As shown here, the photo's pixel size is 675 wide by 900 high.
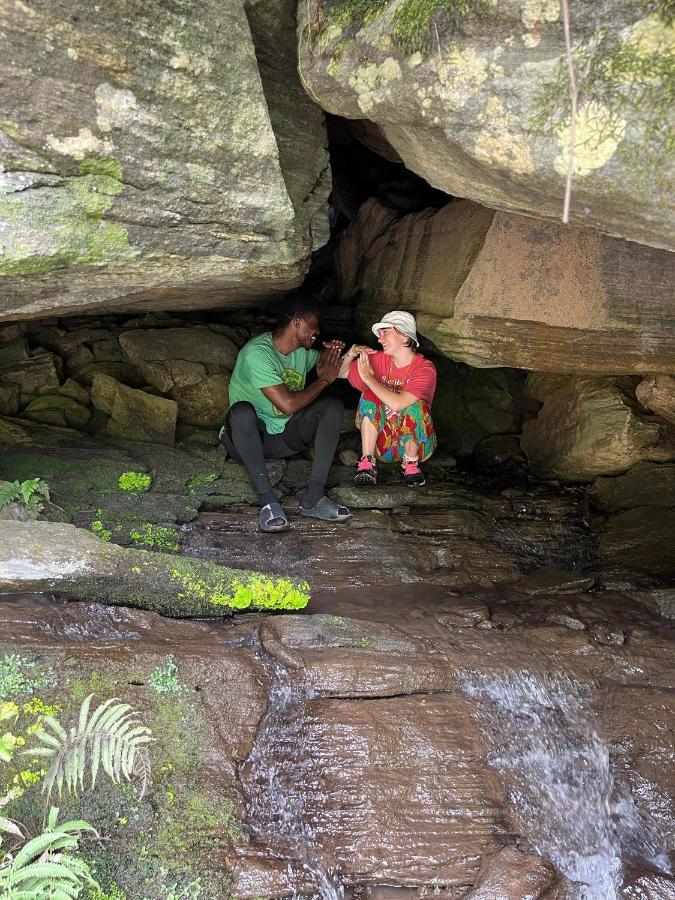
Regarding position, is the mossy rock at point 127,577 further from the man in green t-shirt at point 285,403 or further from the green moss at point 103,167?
the green moss at point 103,167

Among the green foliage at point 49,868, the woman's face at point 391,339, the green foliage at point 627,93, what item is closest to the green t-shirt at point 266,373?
the woman's face at point 391,339

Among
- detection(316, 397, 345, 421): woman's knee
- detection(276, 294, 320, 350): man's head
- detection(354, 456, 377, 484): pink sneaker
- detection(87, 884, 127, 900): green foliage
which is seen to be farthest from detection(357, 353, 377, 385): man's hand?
detection(87, 884, 127, 900): green foliage

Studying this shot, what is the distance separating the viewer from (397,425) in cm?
796

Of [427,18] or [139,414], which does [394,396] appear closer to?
[139,414]

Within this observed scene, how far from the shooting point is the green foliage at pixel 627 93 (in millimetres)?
3238

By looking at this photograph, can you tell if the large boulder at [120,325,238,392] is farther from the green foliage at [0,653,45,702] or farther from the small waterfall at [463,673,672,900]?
the small waterfall at [463,673,672,900]

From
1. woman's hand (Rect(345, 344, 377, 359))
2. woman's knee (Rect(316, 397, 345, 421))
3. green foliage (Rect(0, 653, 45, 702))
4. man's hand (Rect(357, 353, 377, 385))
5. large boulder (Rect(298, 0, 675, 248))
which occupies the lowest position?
green foliage (Rect(0, 653, 45, 702))

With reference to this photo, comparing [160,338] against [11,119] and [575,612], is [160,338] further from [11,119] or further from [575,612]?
[575,612]

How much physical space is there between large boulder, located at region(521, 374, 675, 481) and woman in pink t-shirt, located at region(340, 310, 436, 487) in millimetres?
1815

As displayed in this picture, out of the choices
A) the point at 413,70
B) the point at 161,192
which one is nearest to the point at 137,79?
the point at 161,192

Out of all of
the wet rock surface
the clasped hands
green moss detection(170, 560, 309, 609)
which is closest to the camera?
the wet rock surface

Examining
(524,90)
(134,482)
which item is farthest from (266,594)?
(524,90)

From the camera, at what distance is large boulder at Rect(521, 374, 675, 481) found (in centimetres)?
816

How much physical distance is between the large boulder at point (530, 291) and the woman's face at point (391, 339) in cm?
56
